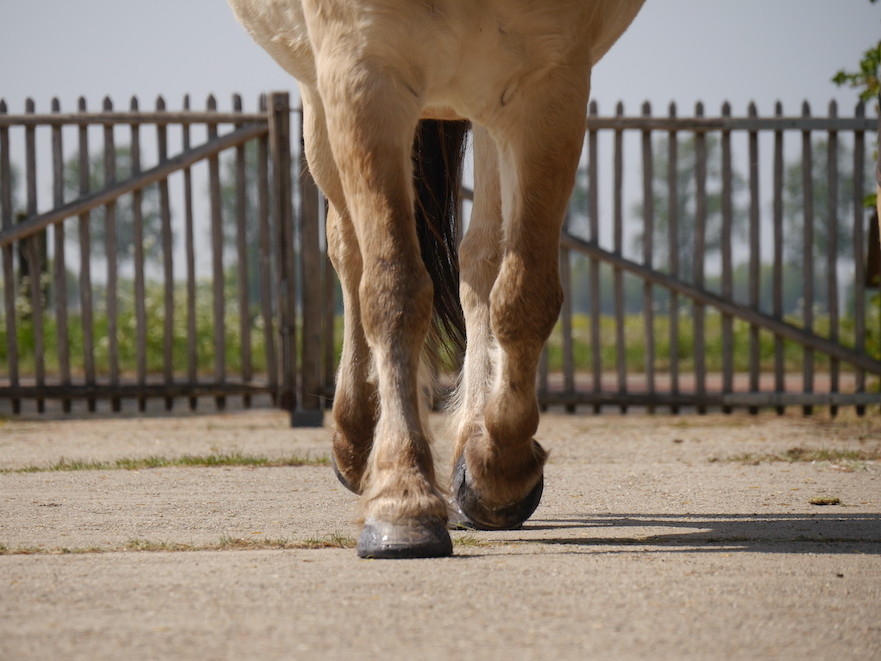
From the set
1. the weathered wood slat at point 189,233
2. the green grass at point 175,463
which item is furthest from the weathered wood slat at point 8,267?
the green grass at point 175,463

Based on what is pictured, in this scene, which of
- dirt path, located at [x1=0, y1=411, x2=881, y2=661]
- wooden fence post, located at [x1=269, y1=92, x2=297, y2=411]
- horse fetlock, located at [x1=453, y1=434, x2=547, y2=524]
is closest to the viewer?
dirt path, located at [x1=0, y1=411, x2=881, y2=661]

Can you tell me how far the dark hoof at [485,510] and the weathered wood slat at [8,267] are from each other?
5.10 metres

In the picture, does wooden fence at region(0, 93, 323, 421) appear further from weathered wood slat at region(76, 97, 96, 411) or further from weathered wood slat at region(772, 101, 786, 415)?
weathered wood slat at region(772, 101, 786, 415)

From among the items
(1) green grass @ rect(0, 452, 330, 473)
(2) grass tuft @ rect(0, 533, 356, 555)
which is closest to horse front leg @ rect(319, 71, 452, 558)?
(2) grass tuft @ rect(0, 533, 356, 555)

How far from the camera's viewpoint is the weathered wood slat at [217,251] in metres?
6.75

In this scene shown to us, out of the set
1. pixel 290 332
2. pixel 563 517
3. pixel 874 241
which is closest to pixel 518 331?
pixel 563 517

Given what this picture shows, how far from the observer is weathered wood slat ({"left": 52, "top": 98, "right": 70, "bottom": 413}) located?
21.9ft

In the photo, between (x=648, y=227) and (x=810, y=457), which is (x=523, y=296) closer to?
(x=810, y=457)

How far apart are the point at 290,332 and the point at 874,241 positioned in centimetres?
429

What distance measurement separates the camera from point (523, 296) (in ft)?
8.61

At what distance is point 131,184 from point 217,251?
2.50 feet

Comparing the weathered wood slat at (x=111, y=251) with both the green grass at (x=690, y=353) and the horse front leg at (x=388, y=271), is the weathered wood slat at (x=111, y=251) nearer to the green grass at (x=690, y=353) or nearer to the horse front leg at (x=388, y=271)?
the horse front leg at (x=388, y=271)

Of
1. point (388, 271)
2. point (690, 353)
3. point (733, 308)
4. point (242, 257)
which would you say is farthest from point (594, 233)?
point (690, 353)

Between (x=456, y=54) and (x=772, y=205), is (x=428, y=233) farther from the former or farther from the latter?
(x=772, y=205)
